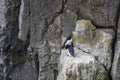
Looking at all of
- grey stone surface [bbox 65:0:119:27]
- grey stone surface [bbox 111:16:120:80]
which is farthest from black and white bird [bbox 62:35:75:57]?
grey stone surface [bbox 111:16:120:80]

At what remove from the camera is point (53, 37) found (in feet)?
11.5

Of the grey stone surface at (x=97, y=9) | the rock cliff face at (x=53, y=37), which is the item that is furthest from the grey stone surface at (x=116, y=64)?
the grey stone surface at (x=97, y=9)

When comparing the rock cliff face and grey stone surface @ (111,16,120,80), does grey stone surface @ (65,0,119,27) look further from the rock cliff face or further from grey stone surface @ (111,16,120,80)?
grey stone surface @ (111,16,120,80)

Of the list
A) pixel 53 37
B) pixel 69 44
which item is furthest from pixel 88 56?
pixel 53 37

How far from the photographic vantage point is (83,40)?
10.9ft

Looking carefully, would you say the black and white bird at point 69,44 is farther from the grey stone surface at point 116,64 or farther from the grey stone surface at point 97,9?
the grey stone surface at point 116,64

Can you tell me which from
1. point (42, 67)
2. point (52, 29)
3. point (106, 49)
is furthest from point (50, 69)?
point (106, 49)

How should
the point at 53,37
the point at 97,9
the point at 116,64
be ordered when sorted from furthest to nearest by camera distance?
the point at 53,37 < the point at 97,9 < the point at 116,64

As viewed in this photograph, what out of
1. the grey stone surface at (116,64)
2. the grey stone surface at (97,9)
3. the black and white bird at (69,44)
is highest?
the grey stone surface at (97,9)

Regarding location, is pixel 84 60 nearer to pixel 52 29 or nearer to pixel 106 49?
pixel 106 49

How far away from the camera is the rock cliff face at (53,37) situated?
3210 mm

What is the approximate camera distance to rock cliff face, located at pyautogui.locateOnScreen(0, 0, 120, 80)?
3210 mm

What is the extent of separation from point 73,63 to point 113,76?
0.41 m

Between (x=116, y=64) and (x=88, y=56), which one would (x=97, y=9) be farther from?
(x=116, y=64)
